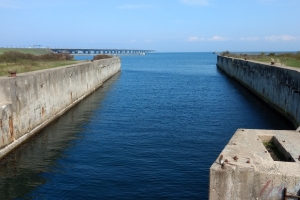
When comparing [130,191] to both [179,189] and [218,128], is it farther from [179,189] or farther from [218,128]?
[218,128]

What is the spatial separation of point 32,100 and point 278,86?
1619 centimetres

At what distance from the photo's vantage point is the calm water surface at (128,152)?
10.9m

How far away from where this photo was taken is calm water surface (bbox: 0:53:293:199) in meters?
10.9

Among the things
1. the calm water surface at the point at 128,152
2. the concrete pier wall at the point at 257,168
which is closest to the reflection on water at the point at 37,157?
the calm water surface at the point at 128,152

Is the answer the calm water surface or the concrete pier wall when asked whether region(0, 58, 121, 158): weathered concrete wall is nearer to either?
the calm water surface

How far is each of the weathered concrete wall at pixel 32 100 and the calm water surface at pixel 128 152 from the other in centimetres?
68

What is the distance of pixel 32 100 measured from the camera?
17.6 meters

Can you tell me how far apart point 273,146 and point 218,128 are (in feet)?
33.4

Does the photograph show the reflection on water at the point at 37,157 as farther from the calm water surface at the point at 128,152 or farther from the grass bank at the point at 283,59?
the grass bank at the point at 283,59

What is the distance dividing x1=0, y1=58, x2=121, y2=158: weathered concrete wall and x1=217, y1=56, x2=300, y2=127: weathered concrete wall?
13.9 meters

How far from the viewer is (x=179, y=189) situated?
1070 cm

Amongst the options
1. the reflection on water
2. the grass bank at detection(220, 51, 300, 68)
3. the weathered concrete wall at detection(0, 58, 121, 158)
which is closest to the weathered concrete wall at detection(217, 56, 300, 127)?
the grass bank at detection(220, 51, 300, 68)

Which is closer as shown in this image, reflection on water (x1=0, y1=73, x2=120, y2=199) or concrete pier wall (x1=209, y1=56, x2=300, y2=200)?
concrete pier wall (x1=209, y1=56, x2=300, y2=200)

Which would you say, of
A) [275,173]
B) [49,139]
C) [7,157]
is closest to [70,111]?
[49,139]
